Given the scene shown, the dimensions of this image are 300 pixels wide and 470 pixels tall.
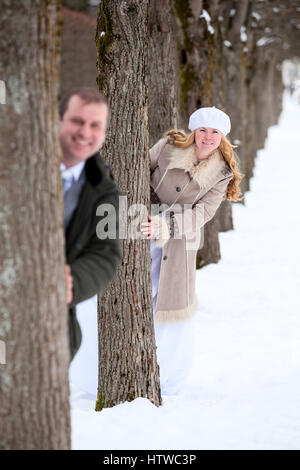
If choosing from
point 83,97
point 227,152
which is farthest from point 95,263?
point 227,152

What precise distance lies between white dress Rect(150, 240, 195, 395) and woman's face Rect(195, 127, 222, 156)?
37.6 inches

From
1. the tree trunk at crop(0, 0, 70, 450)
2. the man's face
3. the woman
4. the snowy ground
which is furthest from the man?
the woman

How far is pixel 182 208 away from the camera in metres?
4.68

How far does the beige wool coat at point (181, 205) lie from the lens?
4.59 m

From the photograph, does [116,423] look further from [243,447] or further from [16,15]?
[16,15]

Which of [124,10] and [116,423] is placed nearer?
[116,423]

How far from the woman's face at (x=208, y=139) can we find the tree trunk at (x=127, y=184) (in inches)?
23.6

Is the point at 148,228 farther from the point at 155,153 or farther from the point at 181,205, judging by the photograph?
the point at 155,153

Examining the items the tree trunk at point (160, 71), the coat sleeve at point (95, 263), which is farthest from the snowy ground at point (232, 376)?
the tree trunk at point (160, 71)

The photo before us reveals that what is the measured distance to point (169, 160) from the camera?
4734mm

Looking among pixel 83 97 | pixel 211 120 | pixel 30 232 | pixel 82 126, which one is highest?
pixel 211 120

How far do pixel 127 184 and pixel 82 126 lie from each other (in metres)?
1.43

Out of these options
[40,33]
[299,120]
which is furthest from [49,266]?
[299,120]
